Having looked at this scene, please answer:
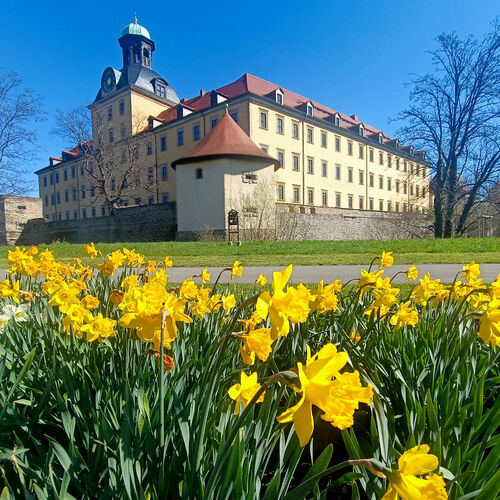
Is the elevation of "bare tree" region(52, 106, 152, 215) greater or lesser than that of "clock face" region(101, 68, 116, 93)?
lesser

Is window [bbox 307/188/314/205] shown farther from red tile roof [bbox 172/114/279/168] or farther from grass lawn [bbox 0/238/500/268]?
grass lawn [bbox 0/238/500/268]

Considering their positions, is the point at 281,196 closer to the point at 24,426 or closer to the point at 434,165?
the point at 434,165

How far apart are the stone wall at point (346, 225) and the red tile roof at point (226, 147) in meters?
4.75

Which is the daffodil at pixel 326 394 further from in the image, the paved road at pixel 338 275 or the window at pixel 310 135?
the window at pixel 310 135

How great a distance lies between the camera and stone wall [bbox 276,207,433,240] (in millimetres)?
20631

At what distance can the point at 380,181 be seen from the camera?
4534 cm

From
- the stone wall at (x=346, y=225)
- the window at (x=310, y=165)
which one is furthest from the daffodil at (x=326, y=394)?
the window at (x=310, y=165)

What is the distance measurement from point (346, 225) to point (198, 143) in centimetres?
1323

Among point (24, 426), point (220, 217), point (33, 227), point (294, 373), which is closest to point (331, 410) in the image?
point (294, 373)

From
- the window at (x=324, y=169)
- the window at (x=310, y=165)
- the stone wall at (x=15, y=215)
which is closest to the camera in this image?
the stone wall at (x=15, y=215)

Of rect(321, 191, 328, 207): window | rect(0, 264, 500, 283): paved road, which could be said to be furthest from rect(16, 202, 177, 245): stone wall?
rect(0, 264, 500, 283): paved road

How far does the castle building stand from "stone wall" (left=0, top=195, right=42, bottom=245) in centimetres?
632

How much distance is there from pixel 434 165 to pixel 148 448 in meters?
24.1

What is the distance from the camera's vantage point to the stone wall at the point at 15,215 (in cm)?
3069
